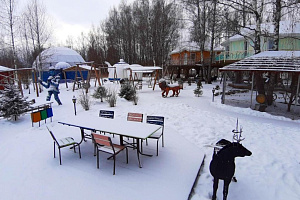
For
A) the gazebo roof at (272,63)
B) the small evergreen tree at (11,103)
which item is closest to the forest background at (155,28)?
the gazebo roof at (272,63)

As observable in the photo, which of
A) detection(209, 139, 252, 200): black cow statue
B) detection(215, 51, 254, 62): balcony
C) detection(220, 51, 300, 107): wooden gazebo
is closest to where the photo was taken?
detection(209, 139, 252, 200): black cow statue

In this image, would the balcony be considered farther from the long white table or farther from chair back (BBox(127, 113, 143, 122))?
the long white table

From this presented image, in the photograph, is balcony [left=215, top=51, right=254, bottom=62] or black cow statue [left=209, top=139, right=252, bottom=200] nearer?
black cow statue [left=209, top=139, right=252, bottom=200]

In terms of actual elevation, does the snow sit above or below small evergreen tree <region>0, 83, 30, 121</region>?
below

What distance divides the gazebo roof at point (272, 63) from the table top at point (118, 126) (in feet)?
22.5

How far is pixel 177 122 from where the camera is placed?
25.5 ft

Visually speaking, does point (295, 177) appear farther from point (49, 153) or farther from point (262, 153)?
point (49, 153)

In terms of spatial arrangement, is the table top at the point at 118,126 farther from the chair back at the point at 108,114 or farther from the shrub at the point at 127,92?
the shrub at the point at 127,92

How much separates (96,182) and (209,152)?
3052mm

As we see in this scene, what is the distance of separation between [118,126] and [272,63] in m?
8.41

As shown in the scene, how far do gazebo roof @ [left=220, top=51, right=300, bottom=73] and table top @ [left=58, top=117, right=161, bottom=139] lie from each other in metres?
6.87

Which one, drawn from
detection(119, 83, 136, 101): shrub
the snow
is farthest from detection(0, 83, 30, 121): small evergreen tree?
detection(119, 83, 136, 101): shrub

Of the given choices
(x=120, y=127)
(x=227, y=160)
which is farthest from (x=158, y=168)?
(x=227, y=160)

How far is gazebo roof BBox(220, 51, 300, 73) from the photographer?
8.42 metres
